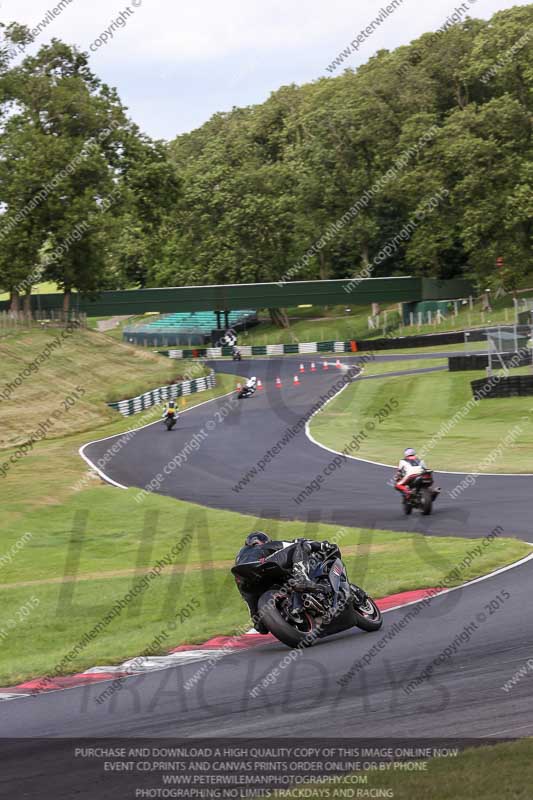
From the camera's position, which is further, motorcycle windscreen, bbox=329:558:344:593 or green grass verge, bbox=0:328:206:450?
green grass verge, bbox=0:328:206:450

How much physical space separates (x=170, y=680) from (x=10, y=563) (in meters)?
9.51

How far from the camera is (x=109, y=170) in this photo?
67.6 metres

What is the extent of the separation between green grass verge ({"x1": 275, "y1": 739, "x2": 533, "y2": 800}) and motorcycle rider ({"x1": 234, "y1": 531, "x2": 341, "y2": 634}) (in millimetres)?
4005

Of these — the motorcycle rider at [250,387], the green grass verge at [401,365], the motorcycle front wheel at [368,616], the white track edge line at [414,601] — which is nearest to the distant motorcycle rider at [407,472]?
the white track edge line at [414,601]

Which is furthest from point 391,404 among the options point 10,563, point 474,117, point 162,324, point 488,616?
point 162,324

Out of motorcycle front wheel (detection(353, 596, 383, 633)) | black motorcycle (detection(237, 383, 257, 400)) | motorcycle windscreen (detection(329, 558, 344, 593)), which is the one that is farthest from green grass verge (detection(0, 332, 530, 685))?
black motorcycle (detection(237, 383, 257, 400))

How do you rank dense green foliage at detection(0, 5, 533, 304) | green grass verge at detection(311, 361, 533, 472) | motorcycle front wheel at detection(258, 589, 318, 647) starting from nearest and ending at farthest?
motorcycle front wheel at detection(258, 589, 318, 647)
green grass verge at detection(311, 361, 533, 472)
dense green foliage at detection(0, 5, 533, 304)

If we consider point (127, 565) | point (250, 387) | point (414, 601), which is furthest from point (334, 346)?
point (414, 601)

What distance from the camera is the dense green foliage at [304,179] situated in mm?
65312

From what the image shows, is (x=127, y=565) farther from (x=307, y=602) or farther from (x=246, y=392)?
(x=246, y=392)

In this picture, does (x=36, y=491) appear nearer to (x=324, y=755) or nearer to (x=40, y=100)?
(x=324, y=755)

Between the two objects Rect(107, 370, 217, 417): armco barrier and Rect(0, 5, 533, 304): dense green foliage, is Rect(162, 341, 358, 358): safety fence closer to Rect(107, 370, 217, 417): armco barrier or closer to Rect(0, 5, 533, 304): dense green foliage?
Rect(0, 5, 533, 304): dense green foliage

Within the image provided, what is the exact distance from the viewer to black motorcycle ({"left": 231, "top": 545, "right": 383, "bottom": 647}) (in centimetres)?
1155

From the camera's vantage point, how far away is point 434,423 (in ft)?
124
